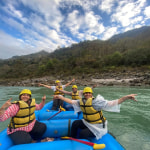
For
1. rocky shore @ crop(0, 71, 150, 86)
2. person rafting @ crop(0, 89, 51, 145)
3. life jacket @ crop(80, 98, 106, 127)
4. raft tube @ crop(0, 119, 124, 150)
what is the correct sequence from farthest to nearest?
rocky shore @ crop(0, 71, 150, 86) < life jacket @ crop(80, 98, 106, 127) < person rafting @ crop(0, 89, 51, 145) < raft tube @ crop(0, 119, 124, 150)

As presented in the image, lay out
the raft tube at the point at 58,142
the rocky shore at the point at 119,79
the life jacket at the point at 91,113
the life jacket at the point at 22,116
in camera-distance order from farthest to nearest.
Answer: the rocky shore at the point at 119,79
the life jacket at the point at 91,113
the life jacket at the point at 22,116
the raft tube at the point at 58,142

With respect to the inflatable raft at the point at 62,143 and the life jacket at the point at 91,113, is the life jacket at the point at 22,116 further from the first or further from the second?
the life jacket at the point at 91,113

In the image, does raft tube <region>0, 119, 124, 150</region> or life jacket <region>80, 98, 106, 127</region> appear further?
life jacket <region>80, 98, 106, 127</region>

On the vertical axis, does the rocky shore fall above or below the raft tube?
above

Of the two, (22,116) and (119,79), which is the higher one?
(119,79)

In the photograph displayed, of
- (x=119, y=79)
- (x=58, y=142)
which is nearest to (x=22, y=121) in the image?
(x=58, y=142)

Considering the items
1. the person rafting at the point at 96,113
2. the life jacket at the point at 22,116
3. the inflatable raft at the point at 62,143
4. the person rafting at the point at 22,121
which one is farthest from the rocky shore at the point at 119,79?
the life jacket at the point at 22,116

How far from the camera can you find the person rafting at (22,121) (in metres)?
1.94

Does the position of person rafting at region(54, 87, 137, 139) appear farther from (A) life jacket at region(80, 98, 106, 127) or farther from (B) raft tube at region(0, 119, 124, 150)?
(B) raft tube at region(0, 119, 124, 150)

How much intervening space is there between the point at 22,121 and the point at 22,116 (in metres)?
0.10

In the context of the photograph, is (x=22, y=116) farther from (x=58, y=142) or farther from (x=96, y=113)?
(x=96, y=113)

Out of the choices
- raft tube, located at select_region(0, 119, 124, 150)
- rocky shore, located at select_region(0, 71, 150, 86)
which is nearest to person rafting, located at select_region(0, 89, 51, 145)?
raft tube, located at select_region(0, 119, 124, 150)

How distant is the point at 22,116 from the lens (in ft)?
6.95

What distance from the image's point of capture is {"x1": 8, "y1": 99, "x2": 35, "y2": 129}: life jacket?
6.81ft
